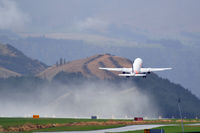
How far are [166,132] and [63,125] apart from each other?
49188 millimetres

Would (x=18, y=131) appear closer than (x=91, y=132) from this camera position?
No

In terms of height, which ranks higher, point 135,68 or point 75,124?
point 135,68

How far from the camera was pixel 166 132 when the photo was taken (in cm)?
11838

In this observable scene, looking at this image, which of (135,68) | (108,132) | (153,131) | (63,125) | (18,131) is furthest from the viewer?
(135,68)

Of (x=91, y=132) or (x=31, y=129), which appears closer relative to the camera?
(x=91, y=132)

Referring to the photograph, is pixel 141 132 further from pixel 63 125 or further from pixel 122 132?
pixel 63 125

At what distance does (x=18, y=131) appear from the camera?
135 m

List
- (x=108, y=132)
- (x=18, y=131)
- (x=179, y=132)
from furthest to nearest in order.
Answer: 1. (x=18, y=131)
2. (x=108, y=132)
3. (x=179, y=132)

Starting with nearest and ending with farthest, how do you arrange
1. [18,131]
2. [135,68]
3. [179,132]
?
[179,132] → [18,131] → [135,68]

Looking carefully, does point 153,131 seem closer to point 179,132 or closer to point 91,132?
point 179,132

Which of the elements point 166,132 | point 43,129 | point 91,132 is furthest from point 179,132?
point 43,129

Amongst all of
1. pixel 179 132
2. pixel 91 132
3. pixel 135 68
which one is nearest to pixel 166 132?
pixel 179 132

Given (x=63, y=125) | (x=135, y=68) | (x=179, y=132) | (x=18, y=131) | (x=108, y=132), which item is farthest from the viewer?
(x=135, y=68)

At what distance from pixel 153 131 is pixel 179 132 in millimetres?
14038
